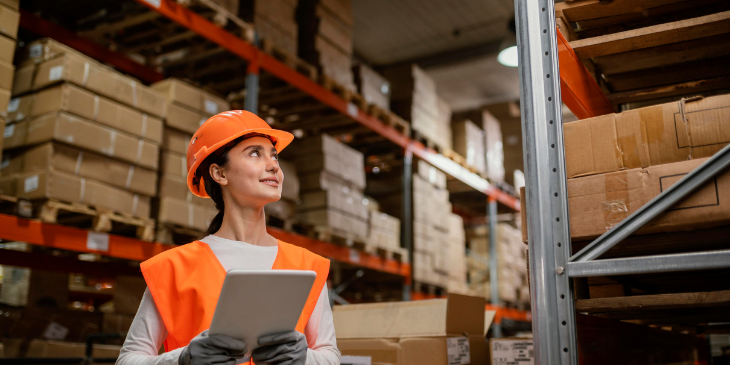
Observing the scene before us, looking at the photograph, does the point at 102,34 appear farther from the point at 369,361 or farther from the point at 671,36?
the point at 671,36

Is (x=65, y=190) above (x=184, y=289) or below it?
above

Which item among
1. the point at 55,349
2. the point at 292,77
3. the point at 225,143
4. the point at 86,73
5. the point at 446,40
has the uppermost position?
the point at 446,40

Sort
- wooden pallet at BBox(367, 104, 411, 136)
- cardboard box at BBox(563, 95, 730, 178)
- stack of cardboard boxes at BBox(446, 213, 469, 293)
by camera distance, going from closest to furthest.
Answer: cardboard box at BBox(563, 95, 730, 178) < wooden pallet at BBox(367, 104, 411, 136) < stack of cardboard boxes at BBox(446, 213, 469, 293)

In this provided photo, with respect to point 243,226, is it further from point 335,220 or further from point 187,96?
point 335,220

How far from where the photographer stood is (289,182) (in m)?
6.21

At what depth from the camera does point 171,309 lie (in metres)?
1.82

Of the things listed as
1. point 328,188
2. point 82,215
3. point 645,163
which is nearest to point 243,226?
point 645,163

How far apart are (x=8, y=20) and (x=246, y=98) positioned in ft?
6.15

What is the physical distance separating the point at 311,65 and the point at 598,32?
3842mm

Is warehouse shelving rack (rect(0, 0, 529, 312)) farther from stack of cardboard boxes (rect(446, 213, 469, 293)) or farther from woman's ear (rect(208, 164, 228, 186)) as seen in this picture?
woman's ear (rect(208, 164, 228, 186))

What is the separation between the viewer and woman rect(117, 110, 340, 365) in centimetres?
161

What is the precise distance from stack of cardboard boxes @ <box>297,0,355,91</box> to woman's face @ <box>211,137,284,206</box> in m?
4.24

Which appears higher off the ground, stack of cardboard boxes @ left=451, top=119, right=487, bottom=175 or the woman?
stack of cardboard boxes @ left=451, top=119, right=487, bottom=175

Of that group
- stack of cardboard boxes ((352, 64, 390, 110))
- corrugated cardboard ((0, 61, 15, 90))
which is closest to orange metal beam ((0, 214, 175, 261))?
corrugated cardboard ((0, 61, 15, 90))
